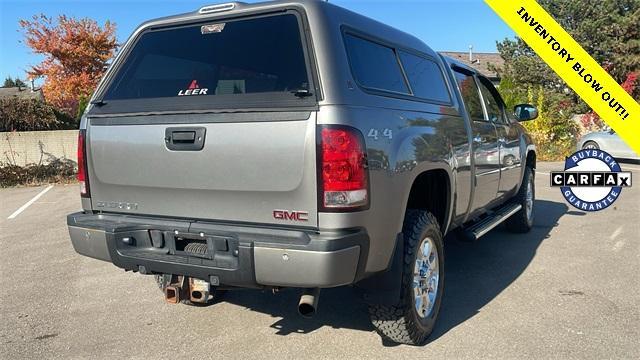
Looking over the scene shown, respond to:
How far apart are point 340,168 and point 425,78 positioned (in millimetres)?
1742

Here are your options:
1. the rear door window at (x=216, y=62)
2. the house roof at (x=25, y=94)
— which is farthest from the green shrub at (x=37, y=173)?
the rear door window at (x=216, y=62)

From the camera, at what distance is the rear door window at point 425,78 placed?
12.3 ft

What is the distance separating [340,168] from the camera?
2.60 m

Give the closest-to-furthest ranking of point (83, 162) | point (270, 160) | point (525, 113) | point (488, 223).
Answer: point (270, 160), point (83, 162), point (488, 223), point (525, 113)

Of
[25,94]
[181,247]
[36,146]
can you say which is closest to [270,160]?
[181,247]

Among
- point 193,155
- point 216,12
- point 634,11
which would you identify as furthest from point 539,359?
point 634,11

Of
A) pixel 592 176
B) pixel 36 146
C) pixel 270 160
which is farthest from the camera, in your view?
pixel 36 146

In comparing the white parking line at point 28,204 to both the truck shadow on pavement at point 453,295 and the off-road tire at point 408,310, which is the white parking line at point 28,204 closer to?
the truck shadow on pavement at point 453,295

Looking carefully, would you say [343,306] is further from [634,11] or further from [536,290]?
[634,11]

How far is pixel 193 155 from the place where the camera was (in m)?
2.92

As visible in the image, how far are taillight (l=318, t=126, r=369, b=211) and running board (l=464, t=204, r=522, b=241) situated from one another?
2.11m

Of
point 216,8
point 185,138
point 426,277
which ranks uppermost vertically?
point 216,8

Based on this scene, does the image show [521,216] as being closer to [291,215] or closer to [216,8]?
[291,215]

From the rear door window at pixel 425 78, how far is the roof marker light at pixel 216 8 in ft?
4.16
